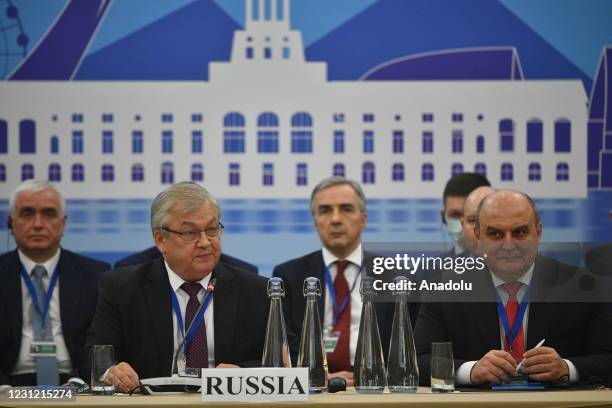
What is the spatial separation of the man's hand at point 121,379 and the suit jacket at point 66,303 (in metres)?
1.92

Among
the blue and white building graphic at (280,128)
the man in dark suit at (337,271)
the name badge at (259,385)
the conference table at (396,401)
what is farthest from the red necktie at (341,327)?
the name badge at (259,385)

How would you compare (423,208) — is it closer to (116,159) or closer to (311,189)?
(311,189)

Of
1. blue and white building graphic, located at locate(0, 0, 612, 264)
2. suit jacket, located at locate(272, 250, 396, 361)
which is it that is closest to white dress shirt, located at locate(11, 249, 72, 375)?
blue and white building graphic, located at locate(0, 0, 612, 264)

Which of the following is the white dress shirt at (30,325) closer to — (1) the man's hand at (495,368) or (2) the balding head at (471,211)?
(2) the balding head at (471,211)

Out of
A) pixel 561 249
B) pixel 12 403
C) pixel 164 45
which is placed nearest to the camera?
pixel 12 403

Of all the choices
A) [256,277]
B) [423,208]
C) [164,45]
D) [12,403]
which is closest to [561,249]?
[256,277]

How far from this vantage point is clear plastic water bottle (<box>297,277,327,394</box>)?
3.46 m

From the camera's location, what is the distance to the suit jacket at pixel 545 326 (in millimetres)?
3814

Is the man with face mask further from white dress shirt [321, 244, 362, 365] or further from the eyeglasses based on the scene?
the eyeglasses

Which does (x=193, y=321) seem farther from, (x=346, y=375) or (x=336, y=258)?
(x=336, y=258)

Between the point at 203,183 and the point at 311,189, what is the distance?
2.46 feet

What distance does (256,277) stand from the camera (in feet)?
14.6

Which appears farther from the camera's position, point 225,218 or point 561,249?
point 225,218

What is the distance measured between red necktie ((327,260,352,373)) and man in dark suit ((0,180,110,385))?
1.35 m
